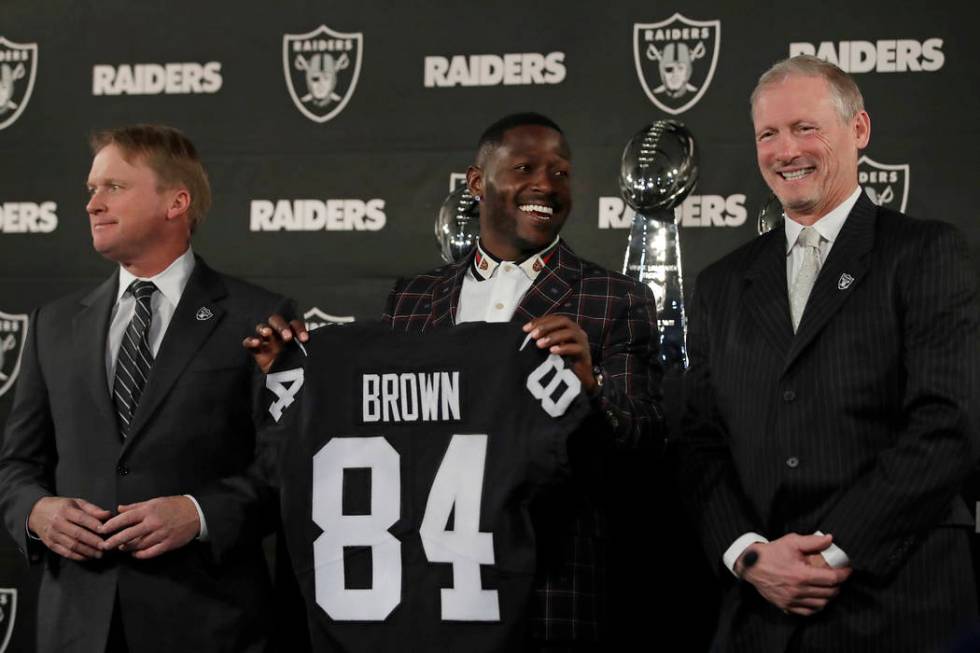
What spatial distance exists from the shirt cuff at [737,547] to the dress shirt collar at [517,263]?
617 millimetres

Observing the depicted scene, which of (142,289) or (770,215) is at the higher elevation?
(770,215)

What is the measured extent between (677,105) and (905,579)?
2.03 m

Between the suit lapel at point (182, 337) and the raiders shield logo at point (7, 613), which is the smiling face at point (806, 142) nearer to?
the suit lapel at point (182, 337)

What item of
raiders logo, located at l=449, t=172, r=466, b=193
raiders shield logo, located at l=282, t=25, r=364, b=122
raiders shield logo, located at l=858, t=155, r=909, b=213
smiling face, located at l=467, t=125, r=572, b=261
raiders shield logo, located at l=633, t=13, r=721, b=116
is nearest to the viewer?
smiling face, located at l=467, t=125, r=572, b=261

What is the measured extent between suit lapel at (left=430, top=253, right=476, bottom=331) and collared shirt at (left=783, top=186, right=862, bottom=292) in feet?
1.99

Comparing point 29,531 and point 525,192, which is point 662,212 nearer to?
point 525,192

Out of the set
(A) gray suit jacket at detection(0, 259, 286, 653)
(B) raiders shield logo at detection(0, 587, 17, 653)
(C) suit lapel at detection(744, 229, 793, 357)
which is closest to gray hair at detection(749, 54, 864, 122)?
(C) suit lapel at detection(744, 229, 793, 357)

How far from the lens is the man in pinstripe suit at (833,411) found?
1.86 metres

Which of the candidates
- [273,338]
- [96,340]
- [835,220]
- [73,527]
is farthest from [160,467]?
[835,220]

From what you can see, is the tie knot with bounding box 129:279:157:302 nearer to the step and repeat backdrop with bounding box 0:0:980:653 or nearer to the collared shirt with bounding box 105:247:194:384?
the collared shirt with bounding box 105:247:194:384

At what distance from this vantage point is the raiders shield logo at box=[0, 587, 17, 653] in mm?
3783

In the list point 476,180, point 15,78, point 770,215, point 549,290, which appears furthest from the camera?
point 15,78

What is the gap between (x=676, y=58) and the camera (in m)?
3.63

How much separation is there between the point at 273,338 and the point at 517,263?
49cm
